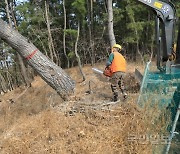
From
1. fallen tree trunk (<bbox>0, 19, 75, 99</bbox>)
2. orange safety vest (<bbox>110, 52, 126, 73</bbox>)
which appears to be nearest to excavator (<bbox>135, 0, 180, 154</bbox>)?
orange safety vest (<bbox>110, 52, 126, 73</bbox>)

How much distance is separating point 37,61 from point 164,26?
350 cm

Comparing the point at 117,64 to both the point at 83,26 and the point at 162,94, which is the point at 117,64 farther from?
the point at 83,26

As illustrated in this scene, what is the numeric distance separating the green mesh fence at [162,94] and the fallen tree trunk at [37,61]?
2.00 meters

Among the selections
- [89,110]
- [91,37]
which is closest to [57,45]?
[91,37]

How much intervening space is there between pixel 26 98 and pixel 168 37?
995 cm

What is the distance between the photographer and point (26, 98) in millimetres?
15312

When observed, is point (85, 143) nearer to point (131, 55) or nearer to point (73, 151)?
point (73, 151)

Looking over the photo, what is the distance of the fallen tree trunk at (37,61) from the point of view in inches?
260

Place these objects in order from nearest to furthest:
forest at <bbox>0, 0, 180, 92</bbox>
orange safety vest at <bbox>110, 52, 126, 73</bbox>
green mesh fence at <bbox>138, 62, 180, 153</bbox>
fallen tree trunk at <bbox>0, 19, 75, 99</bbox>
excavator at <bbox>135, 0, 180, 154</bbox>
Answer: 1. green mesh fence at <bbox>138, 62, 180, 153</bbox>
2. excavator at <bbox>135, 0, 180, 154</bbox>
3. fallen tree trunk at <bbox>0, 19, 75, 99</bbox>
4. orange safety vest at <bbox>110, 52, 126, 73</bbox>
5. forest at <bbox>0, 0, 180, 92</bbox>

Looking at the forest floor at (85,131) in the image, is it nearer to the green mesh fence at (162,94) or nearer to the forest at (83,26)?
the green mesh fence at (162,94)

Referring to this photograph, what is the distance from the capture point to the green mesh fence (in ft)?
14.4

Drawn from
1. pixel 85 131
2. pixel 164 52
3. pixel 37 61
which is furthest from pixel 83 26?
pixel 85 131

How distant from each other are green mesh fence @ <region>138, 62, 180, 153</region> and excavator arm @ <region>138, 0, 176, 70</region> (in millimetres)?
614

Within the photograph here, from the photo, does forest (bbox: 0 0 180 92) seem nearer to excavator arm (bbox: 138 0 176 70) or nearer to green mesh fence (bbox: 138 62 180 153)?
excavator arm (bbox: 138 0 176 70)
